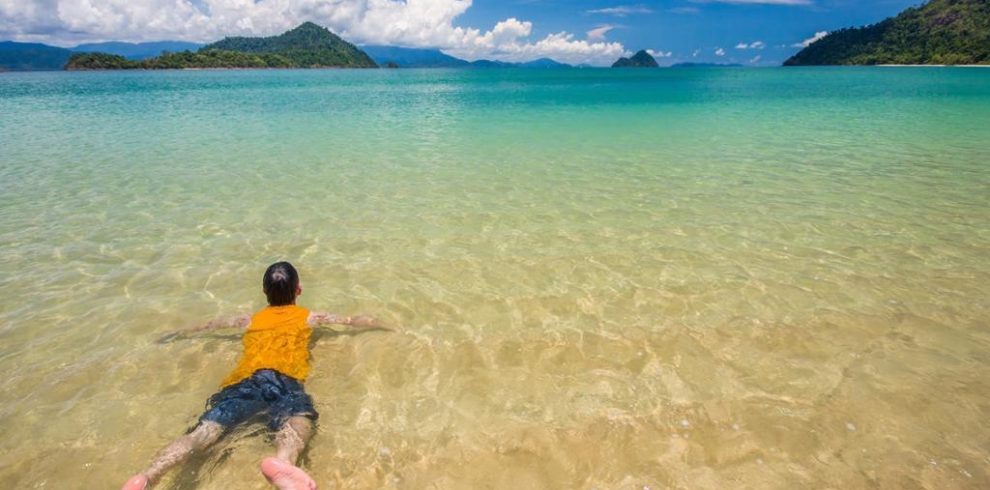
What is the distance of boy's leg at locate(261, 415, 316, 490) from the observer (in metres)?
3.63

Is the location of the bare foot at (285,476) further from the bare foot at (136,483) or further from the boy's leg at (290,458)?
the bare foot at (136,483)

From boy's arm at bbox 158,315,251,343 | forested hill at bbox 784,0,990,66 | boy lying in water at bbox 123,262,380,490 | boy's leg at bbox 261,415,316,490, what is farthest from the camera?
forested hill at bbox 784,0,990,66

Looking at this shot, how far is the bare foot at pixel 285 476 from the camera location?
3.62 metres

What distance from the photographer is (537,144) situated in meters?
20.3

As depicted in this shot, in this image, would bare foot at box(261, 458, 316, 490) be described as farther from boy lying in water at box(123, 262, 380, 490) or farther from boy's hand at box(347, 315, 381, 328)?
boy's hand at box(347, 315, 381, 328)

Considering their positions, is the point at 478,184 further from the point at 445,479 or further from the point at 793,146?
the point at 793,146

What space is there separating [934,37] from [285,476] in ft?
686

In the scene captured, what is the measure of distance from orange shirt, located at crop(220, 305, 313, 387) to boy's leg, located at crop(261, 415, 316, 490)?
2.10 feet

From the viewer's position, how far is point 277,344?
5.18m

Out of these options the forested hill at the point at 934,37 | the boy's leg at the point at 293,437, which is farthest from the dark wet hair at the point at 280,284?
the forested hill at the point at 934,37

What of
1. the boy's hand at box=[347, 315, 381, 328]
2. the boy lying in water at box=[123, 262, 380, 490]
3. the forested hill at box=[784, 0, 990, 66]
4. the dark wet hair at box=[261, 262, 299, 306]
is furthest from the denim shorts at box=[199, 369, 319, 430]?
the forested hill at box=[784, 0, 990, 66]

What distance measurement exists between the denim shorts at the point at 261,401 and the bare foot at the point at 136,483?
0.66m

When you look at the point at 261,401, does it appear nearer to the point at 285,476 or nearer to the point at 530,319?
the point at 285,476

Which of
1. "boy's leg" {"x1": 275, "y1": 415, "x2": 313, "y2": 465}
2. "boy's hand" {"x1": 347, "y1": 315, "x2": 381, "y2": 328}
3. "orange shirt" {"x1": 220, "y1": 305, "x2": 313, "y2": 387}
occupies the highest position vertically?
"orange shirt" {"x1": 220, "y1": 305, "x2": 313, "y2": 387}
